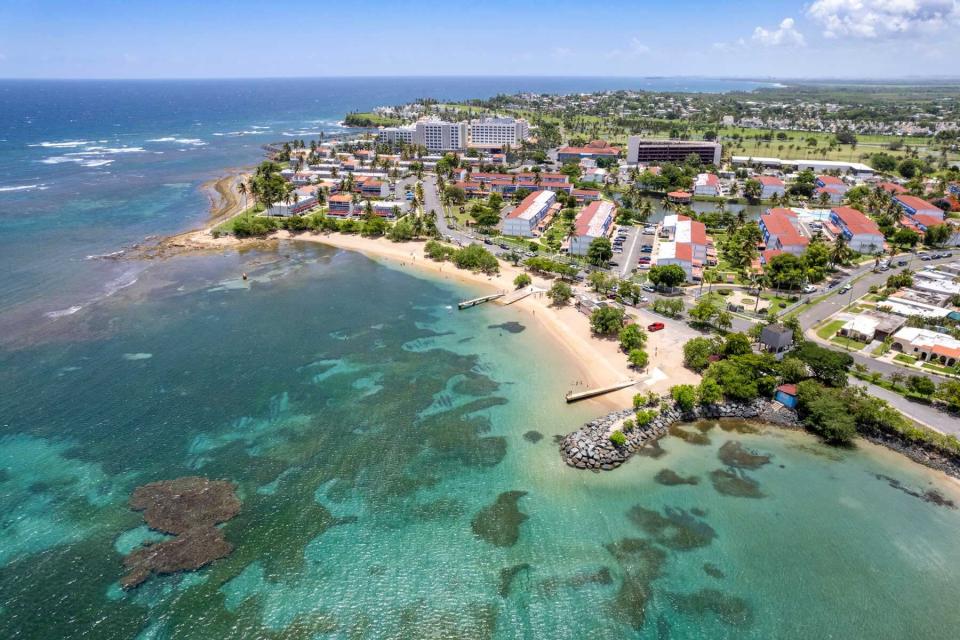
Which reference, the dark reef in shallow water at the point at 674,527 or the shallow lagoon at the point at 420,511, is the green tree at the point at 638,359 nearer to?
the shallow lagoon at the point at 420,511

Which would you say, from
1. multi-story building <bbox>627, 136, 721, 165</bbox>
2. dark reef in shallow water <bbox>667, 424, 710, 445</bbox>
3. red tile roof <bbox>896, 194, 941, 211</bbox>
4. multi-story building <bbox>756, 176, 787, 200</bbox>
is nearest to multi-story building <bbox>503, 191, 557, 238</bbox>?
dark reef in shallow water <bbox>667, 424, 710, 445</bbox>

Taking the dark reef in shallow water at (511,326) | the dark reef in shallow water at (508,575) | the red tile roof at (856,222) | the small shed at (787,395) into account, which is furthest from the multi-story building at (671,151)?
the dark reef in shallow water at (508,575)

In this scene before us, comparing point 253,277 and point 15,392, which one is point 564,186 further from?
point 15,392

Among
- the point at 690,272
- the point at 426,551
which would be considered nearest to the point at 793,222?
the point at 690,272

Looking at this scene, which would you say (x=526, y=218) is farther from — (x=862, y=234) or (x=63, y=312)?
(x=63, y=312)

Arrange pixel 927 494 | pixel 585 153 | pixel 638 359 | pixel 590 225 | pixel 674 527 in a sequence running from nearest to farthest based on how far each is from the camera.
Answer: pixel 674 527 → pixel 927 494 → pixel 638 359 → pixel 590 225 → pixel 585 153

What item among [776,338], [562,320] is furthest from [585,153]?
[776,338]

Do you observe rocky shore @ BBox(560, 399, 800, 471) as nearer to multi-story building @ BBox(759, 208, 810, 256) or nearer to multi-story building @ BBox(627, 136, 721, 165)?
multi-story building @ BBox(759, 208, 810, 256)
